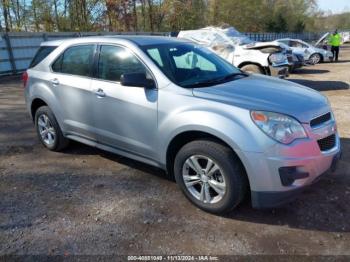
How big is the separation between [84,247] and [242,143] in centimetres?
165

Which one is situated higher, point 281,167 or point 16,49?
point 16,49

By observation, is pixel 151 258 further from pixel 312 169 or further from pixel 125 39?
pixel 125 39

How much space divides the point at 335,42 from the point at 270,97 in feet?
66.2

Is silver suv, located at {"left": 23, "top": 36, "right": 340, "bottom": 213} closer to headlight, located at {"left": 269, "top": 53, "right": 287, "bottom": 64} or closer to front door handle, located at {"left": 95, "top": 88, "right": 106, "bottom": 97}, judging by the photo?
front door handle, located at {"left": 95, "top": 88, "right": 106, "bottom": 97}

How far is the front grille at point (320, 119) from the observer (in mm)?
3324

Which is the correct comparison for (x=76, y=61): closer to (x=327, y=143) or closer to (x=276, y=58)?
(x=327, y=143)

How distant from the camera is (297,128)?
10.4ft

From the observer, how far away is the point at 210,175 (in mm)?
3502

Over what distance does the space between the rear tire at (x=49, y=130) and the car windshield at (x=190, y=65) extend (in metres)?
1.95

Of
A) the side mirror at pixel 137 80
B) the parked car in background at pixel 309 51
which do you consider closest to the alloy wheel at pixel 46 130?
the side mirror at pixel 137 80

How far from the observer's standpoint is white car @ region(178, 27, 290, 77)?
35.5 ft

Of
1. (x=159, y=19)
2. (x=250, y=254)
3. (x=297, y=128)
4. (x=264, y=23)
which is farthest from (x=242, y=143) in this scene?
(x=264, y=23)

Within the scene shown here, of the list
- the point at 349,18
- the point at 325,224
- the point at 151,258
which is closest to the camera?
the point at 151,258

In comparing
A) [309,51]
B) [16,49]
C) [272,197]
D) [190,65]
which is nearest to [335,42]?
[309,51]
